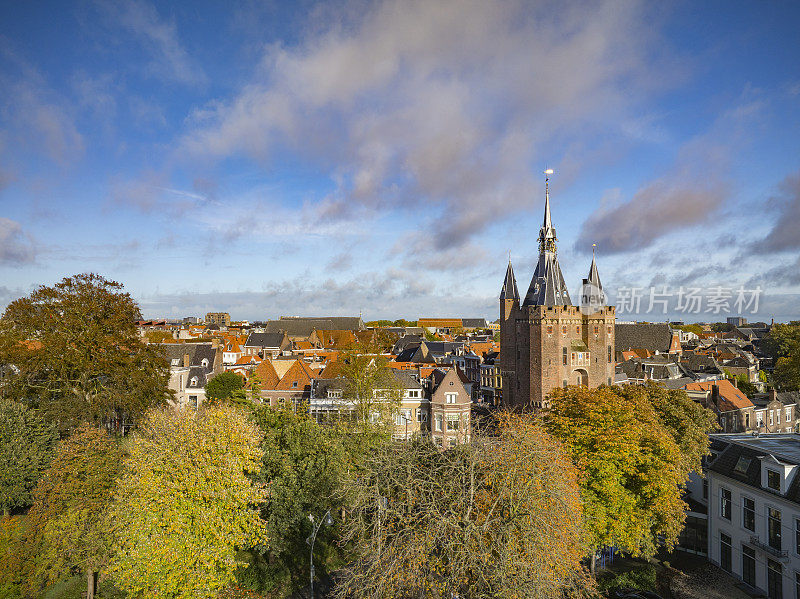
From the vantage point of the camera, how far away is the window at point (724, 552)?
92.6 ft

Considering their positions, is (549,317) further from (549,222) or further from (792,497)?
(792,497)

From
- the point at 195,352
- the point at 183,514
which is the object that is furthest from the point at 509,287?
the point at 183,514

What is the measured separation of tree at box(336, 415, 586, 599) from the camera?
1472 centimetres

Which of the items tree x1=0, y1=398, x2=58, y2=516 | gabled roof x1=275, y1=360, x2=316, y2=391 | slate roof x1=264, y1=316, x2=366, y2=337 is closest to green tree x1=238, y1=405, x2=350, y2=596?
tree x1=0, y1=398, x2=58, y2=516

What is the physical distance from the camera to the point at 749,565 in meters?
26.5

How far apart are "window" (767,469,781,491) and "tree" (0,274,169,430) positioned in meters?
40.9

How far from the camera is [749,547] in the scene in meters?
26.5

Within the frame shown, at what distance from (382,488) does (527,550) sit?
5.98 metres

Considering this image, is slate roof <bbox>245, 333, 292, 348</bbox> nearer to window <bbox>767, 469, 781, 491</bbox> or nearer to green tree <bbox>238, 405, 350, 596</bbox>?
green tree <bbox>238, 405, 350, 596</bbox>

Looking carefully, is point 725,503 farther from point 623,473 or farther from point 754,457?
point 623,473

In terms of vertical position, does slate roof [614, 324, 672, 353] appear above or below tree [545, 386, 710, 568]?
above

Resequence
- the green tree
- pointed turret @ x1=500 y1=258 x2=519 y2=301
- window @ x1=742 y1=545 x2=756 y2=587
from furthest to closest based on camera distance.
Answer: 1. pointed turret @ x1=500 y1=258 x2=519 y2=301
2. window @ x1=742 y1=545 x2=756 y2=587
3. the green tree

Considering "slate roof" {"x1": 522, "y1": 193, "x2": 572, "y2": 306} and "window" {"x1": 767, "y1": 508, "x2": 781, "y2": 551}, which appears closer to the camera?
"window" {"x1": 767, "y1": 508, "x2": 781, "y2": 551}

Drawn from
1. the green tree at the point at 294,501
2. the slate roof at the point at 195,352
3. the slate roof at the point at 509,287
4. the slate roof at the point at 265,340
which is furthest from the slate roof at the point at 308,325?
the green tree at the point at 294,501
